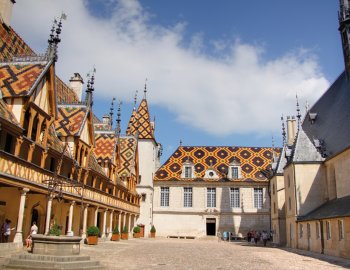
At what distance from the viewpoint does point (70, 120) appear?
2109 cm

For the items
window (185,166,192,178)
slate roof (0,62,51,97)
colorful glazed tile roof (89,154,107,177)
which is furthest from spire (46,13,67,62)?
Result: window (185,166,192,178)

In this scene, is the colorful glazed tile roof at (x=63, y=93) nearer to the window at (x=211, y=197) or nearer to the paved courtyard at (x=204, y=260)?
the paved courtyard at (x=204, y=260)

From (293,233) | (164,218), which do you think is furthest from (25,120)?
(164,218)

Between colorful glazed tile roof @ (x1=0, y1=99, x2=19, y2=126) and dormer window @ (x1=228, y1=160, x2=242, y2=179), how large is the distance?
99.7 feet

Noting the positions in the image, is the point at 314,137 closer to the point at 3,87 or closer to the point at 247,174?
the point at 247,174

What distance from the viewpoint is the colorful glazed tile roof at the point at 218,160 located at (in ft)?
136

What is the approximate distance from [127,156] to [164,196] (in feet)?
28.9

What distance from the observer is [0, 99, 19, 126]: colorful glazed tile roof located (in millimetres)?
12959

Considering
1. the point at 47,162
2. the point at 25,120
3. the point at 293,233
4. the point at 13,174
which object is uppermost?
the point at 25,120

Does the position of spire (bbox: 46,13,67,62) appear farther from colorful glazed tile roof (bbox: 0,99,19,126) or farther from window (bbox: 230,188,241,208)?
window (bbox: 230,188,241,208)

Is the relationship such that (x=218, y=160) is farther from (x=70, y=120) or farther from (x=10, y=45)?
(x=10, y=45)

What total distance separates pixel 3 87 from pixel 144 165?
26.2m

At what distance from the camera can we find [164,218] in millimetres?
39594

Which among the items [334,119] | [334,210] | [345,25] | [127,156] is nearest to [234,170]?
[127,156]
